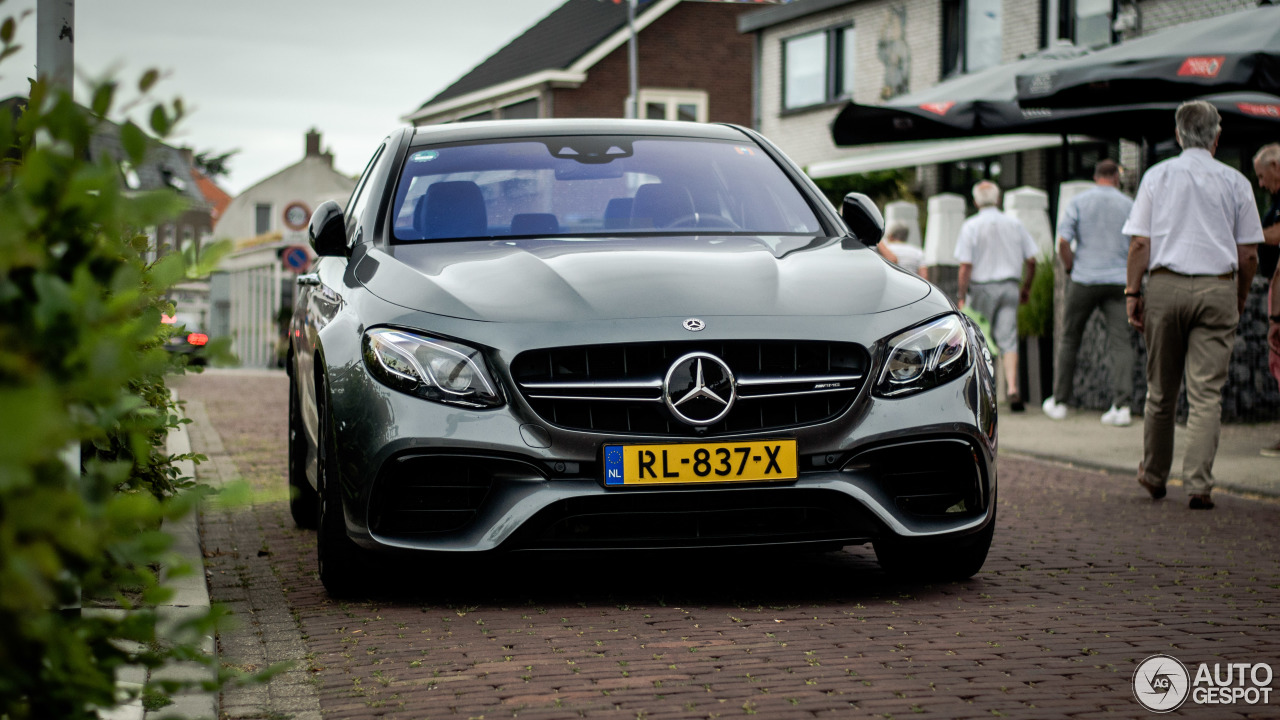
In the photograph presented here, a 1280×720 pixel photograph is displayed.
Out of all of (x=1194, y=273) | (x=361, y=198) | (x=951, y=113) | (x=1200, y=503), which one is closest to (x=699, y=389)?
(x=361, y=198)

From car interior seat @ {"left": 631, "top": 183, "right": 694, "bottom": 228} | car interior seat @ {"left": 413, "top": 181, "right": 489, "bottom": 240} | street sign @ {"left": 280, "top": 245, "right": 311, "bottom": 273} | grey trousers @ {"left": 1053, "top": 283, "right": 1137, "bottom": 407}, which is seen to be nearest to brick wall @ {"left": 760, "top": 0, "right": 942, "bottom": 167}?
street sign @ {"left": 280, "top": 245, "right": 311, "bottom": 273}

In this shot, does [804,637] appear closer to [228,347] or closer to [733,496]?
[733,496]

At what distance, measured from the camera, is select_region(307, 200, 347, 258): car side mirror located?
575 cm

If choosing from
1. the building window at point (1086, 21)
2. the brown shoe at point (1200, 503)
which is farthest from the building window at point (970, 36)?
the brown shoe at point (1200, 503)

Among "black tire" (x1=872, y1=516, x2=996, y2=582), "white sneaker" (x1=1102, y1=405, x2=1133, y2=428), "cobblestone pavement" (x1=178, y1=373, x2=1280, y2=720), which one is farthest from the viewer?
"white sneaker" (x1=1102, y1=405, x2=1133, y2=428)

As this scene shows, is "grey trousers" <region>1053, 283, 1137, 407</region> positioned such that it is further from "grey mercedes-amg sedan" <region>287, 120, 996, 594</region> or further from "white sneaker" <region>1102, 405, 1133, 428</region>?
"grey mercedes-amg sedan" <region>287, 120, 996, 594</region>

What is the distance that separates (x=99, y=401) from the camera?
78.9 inches

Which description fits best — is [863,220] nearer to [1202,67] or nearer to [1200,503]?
[1200,503]

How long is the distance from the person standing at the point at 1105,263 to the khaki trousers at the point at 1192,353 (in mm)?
4882

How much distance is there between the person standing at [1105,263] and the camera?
42.7 ft

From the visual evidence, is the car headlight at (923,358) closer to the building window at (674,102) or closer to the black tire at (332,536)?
the black tire at (332,536)

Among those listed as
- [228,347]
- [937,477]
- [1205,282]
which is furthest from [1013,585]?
[228,347]

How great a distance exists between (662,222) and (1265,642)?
2486 millimetres

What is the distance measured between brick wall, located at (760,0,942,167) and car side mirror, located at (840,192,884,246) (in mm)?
23892
